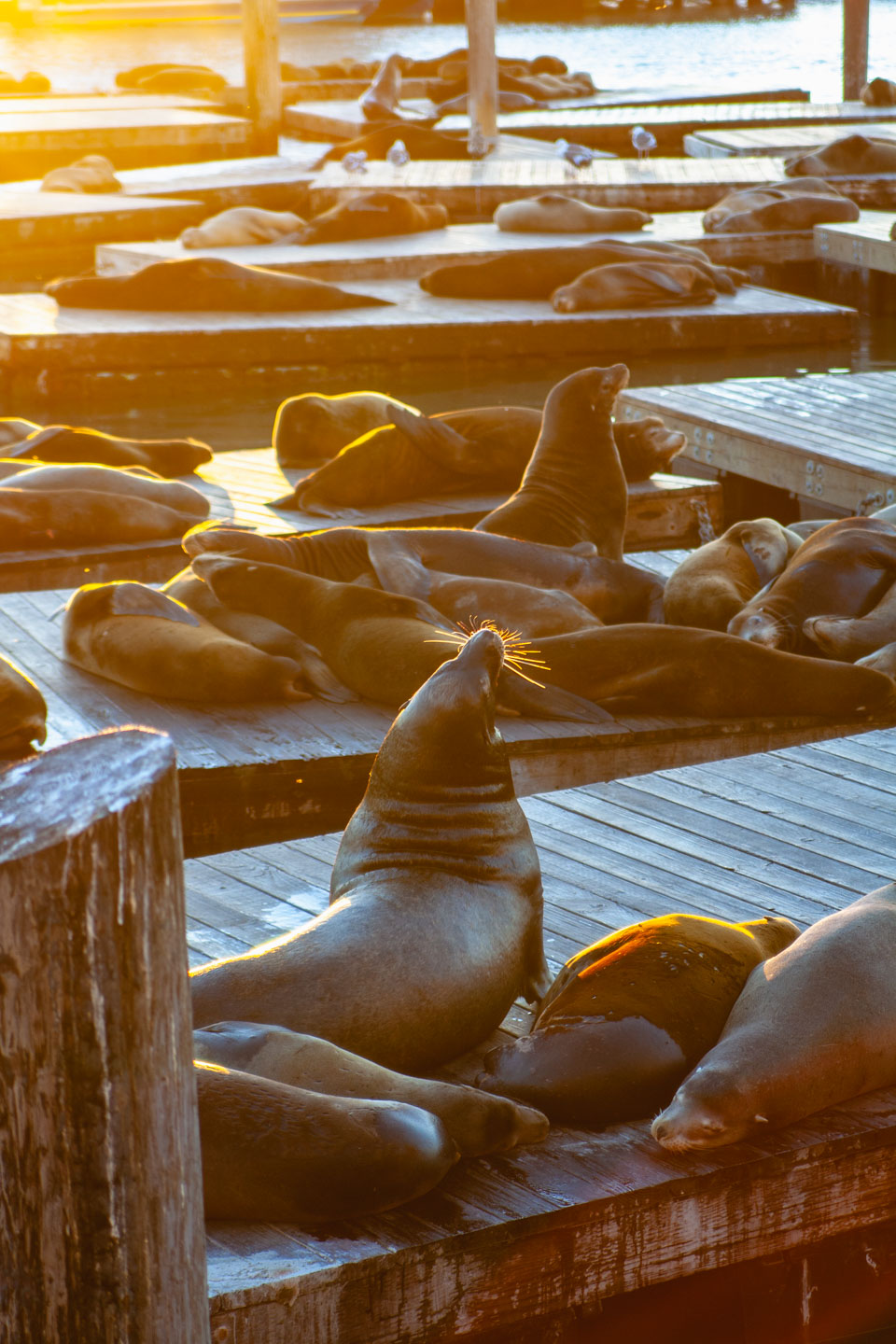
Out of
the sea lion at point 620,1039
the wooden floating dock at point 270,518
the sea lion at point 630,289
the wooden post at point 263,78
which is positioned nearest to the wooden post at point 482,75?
the wooden post at point 263,78

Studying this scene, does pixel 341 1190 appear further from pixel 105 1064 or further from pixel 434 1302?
pixel 105 1064

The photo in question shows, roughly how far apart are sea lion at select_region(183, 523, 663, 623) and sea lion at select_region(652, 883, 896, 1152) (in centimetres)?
320

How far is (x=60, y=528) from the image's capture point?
7.42m

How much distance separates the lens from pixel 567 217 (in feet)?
49.5

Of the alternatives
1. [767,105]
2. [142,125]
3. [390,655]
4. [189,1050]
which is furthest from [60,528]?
[767,105]

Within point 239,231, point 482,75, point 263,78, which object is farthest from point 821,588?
point 263,78

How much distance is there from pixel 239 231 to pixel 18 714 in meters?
10.7

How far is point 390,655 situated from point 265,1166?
9.70 ft

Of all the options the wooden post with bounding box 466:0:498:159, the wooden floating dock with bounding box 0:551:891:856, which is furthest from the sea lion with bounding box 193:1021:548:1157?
the wooden post with bounding box 466:0:498:159

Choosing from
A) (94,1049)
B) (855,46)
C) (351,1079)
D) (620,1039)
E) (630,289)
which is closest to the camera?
(94,1049)

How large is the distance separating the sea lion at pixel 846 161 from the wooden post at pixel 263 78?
7.14 meters

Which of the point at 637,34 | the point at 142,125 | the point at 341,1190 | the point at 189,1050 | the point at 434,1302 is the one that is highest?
the point at 637,34

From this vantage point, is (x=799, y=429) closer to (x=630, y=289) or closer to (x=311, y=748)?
(x=630, y=289)

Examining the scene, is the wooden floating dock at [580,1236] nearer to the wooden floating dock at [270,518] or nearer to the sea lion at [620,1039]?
the sea lion at [620,1039]
